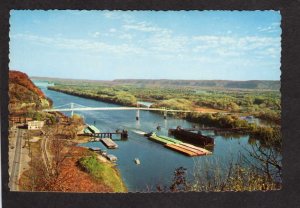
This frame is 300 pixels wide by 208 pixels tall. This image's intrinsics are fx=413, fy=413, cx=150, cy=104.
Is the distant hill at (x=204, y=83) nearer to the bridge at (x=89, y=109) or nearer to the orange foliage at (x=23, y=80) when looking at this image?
the bridge at (x=89, y=109)

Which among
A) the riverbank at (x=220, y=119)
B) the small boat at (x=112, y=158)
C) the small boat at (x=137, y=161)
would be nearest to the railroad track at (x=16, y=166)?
the riverbank at (x=220, y=119)

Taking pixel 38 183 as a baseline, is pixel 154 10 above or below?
above

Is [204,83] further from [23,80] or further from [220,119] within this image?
[23,80]

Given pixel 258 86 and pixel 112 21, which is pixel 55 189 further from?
pixel 258 86

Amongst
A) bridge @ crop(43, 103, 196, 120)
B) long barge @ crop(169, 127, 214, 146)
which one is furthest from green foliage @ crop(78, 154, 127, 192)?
long barge @ crop(169, 127, 214, 146)

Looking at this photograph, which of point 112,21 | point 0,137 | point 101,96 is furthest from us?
Result: point 101,96

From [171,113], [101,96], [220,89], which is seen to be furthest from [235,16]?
[101,96]

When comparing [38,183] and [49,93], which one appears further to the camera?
[49,93]
